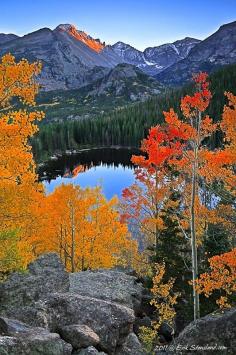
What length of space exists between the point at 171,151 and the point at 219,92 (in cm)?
16848

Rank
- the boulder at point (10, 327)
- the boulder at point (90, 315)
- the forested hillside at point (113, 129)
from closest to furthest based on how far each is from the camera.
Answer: the boulder at point (10, 327) → the boulder at point (90, 315) → the forested hillside at point (113, 129)

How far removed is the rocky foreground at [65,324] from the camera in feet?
40.3

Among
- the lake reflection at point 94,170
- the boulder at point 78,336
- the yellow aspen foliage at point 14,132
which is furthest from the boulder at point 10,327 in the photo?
the lake reflection at point 94,170

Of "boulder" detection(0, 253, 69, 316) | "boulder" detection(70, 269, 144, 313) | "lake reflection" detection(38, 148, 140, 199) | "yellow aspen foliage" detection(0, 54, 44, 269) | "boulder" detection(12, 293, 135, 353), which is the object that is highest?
"yellow aspen foliage" detection(0, 54, 44, 269)

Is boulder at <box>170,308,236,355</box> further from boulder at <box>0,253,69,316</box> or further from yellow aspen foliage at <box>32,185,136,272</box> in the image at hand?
yellow aspen foliage at <box>32,185,136,272</box>

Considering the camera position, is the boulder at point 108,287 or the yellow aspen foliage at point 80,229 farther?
the yellow aspen foliage at point 80,229

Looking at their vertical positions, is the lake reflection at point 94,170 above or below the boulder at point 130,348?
below

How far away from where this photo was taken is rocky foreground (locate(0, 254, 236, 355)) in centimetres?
1227

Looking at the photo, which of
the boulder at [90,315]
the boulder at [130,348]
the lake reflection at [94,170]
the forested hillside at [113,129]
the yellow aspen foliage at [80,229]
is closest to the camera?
the boulder at [90,315]

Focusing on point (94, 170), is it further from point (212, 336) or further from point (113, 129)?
point (212, 336)

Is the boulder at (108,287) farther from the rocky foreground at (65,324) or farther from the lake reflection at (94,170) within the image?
the lake reflection at (94,170)

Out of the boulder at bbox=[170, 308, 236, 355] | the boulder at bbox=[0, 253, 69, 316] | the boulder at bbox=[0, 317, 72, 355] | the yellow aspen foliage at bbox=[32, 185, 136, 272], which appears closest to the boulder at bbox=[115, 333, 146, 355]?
the boulder at bbox=[170, 308, 236, 355]

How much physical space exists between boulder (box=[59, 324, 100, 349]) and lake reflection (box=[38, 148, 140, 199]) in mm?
65340

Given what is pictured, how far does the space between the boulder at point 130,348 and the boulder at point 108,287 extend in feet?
13.8
